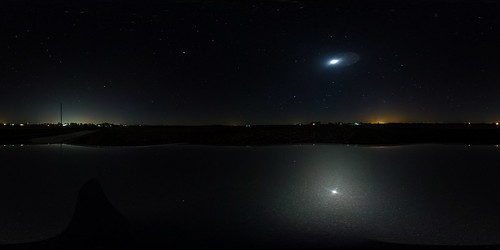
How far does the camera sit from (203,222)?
7.06m

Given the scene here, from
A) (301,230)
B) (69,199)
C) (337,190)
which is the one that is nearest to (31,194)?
(69,199)

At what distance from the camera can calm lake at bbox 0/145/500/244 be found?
21.3 ft

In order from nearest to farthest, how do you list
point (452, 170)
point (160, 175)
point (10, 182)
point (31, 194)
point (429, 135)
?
point (31, 194) → point (10, 182) → point (160, 175) → point (452, 170) → point (429, 135)

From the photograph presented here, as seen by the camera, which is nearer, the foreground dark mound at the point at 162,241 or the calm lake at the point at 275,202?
the foreground dark mound at the point at 162,241

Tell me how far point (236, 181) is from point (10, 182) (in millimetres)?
7936

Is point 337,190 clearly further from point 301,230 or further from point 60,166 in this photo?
point 60,166

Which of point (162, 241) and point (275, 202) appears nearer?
point (162, 241)

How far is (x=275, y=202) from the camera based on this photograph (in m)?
9.00

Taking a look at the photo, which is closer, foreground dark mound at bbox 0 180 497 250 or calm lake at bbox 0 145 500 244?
foreground dark mound at bbox 0 180 497 250

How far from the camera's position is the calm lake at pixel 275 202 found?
21.3ft

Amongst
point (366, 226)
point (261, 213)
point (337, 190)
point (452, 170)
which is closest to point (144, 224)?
point (261, 213)

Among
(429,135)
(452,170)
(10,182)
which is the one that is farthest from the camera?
(429,135)

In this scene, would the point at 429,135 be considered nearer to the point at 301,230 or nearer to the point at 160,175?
the point at 160,175

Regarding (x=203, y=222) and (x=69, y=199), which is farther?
(x=69, y=199)
